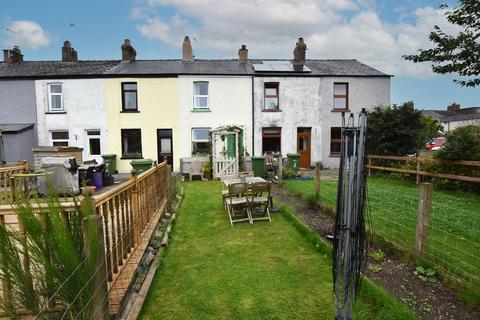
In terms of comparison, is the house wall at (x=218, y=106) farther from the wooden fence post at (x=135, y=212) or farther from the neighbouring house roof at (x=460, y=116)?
the neighbouring house roof at (x=460, y=116)

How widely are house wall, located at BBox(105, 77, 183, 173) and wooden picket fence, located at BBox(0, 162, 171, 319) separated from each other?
11145mm

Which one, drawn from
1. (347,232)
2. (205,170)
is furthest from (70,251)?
(205,170)

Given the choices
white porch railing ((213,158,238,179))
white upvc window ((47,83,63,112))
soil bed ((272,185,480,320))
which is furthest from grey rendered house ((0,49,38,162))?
soil bed ((272,185,480,320))

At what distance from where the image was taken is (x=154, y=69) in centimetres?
1827

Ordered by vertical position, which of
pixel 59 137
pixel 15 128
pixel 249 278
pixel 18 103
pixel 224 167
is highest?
pixel 18 103

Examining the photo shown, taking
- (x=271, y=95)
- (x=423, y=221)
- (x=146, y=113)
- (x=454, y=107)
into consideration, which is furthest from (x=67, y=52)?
(x=454, y=107)

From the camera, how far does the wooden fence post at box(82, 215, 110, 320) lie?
2652 millimetres

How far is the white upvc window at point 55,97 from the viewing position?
58.4ft

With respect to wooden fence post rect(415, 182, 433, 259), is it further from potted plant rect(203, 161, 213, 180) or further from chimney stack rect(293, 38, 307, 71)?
chimney stack rect(293, 38, 307, 71)

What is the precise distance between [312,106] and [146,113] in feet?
31.1

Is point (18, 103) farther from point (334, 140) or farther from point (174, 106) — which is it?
point (334, 140)

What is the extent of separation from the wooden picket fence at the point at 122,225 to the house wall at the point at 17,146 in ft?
39.6

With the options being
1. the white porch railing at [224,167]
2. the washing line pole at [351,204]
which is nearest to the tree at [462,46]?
the washing line pole at [351,204]

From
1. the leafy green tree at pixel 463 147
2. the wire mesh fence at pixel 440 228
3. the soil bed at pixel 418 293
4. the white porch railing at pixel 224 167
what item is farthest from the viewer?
the white porch railing at pixel 224 167
